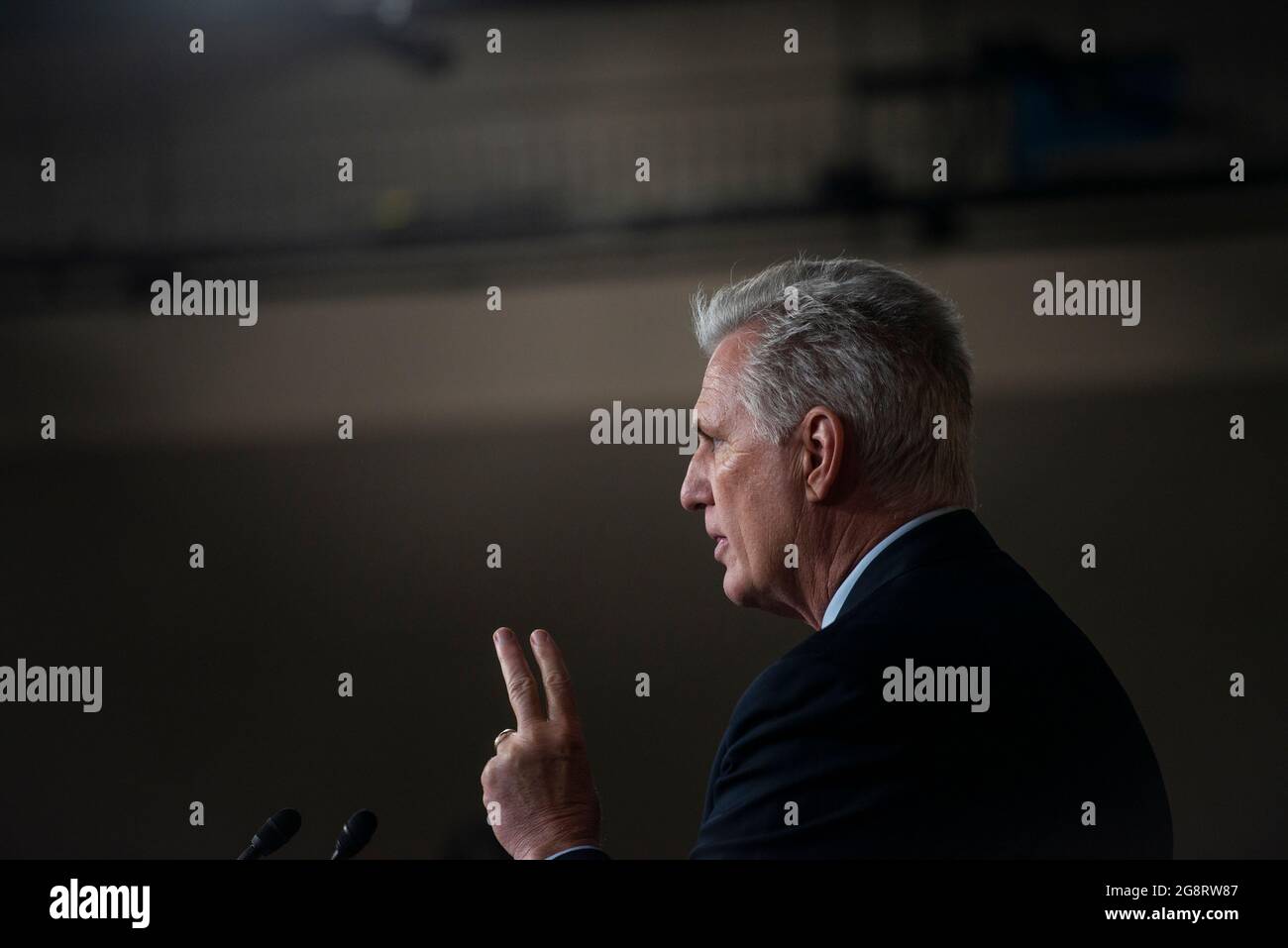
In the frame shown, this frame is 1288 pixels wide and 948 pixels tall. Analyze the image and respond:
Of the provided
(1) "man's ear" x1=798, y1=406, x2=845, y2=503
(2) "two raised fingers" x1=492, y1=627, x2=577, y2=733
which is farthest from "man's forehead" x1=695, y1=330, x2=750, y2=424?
(2) "two raised fingers" x1=492, y1=627, x2=577, y2=733

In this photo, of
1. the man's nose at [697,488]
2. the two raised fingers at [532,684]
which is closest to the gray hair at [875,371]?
the man's nose at [697,488]

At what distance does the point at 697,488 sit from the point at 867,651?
42cm

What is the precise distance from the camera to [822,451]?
1428 millimetres

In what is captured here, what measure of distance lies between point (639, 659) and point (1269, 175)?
232 cm

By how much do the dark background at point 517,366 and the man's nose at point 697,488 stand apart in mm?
1978

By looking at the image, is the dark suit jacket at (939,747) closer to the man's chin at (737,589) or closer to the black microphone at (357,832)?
the man's chin at (737,589)

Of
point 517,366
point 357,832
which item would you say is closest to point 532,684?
point 357,832

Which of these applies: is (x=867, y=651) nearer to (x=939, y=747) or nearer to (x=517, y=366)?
(x=939, y=747)

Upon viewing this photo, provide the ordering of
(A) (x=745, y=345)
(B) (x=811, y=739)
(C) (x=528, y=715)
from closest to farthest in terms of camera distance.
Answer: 1. (B) (x=811, y=739)
2. (C) (x=528, y=715)
3. (A) (x=745, y=345)

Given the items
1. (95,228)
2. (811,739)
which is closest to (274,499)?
(95,228)

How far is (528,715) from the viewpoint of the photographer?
54.3 inches

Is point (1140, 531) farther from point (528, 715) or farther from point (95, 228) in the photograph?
point (95, 228)

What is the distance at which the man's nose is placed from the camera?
1565 mm

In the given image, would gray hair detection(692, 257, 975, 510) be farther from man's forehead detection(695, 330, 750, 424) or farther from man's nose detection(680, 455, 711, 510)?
man's nose detection(680, 455, 711, 510)
